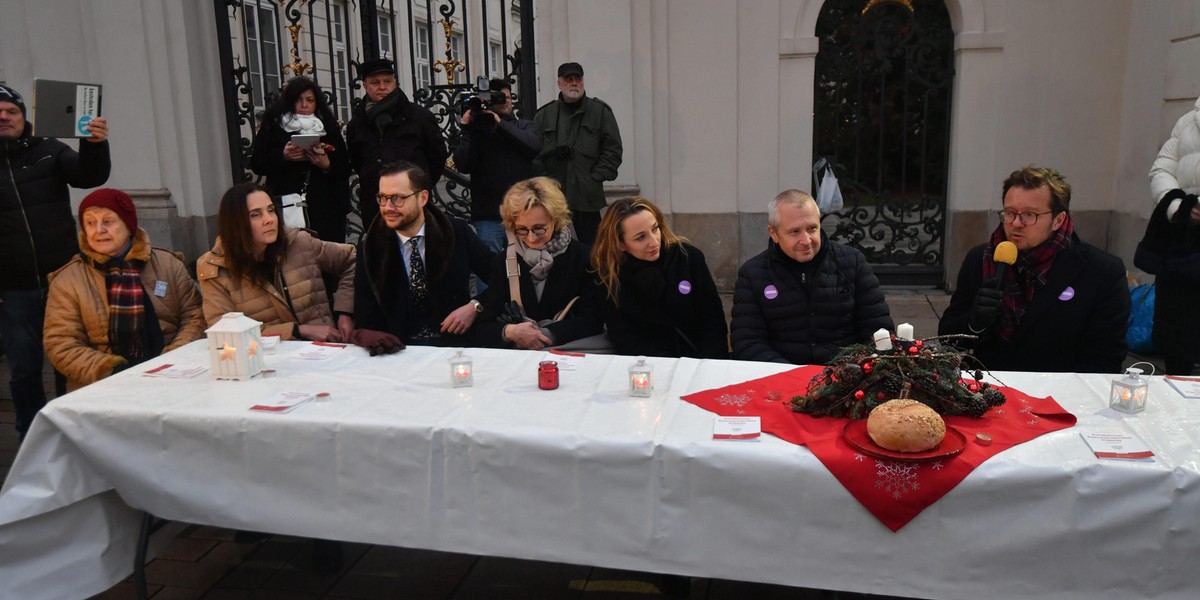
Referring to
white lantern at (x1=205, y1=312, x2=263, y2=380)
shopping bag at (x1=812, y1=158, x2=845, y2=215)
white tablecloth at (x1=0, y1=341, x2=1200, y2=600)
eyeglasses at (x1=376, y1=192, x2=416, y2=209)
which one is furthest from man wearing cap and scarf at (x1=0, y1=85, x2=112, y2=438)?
shopping bag at (x1=812, y1=158, x2=845, y2=215)

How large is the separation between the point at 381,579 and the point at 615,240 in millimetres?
1636

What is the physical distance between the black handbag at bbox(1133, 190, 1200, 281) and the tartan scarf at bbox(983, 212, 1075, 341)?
35.9 inches

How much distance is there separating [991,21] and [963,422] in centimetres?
549

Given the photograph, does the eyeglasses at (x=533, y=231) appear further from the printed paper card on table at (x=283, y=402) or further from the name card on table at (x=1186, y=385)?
the name card on table at (x=1186, y=385)

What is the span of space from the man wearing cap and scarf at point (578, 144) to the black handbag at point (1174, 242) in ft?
11.3

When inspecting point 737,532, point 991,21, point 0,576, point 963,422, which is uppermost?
point 991,21

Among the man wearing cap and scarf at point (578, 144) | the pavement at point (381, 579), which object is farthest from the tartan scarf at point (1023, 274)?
the man wearing cap and scarf at point (578, 144)

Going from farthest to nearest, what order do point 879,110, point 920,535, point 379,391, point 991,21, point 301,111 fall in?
point 879,110 → point 991,21 → point 301,111 → point 379,391 → point 920,535

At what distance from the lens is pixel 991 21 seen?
693 cm

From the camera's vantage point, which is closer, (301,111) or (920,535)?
(920,535)

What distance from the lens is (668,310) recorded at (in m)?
3.87

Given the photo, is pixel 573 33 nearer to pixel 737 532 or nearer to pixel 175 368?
pixel 175 368

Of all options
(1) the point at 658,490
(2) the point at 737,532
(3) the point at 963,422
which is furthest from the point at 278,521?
(3) the point at 963,422

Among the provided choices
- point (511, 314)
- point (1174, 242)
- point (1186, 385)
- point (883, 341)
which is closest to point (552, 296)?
point (511, 314)
